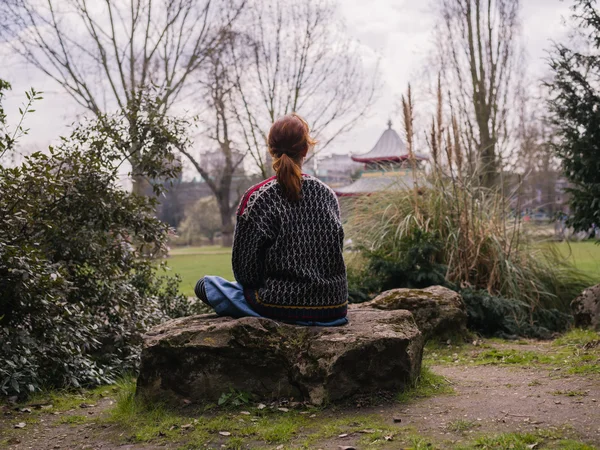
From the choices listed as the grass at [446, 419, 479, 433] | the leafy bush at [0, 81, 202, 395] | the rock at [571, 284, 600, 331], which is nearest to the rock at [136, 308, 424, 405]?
the grass at [446, 419, 479, 433]

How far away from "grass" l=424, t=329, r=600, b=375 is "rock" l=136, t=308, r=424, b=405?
1522mm

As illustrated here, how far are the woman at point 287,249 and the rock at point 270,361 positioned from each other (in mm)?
118

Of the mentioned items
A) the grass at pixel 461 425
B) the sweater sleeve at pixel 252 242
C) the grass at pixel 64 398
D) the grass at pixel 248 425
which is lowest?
the grass at pixel 64 398

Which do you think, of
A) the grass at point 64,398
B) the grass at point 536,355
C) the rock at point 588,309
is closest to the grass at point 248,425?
the grass at point 64,398

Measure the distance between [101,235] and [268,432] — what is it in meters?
2.88

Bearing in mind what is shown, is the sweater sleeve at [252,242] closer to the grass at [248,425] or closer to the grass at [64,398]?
the grass at [248,425]

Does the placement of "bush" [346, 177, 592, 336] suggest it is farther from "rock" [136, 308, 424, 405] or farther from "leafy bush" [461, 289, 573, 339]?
"rock" [136, 308, 424, 405]

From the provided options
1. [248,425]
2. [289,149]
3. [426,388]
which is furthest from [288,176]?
[426,388]

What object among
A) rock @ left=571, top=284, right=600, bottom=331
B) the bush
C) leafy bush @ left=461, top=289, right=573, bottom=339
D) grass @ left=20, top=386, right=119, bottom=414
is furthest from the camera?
the bush

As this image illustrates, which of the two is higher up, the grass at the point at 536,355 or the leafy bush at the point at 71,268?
the leafy bush at the point at 71,268

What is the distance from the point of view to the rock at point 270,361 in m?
3.77

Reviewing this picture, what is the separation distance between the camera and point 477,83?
715 inches

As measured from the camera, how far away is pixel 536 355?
211 inches

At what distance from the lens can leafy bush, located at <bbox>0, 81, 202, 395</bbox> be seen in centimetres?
450
